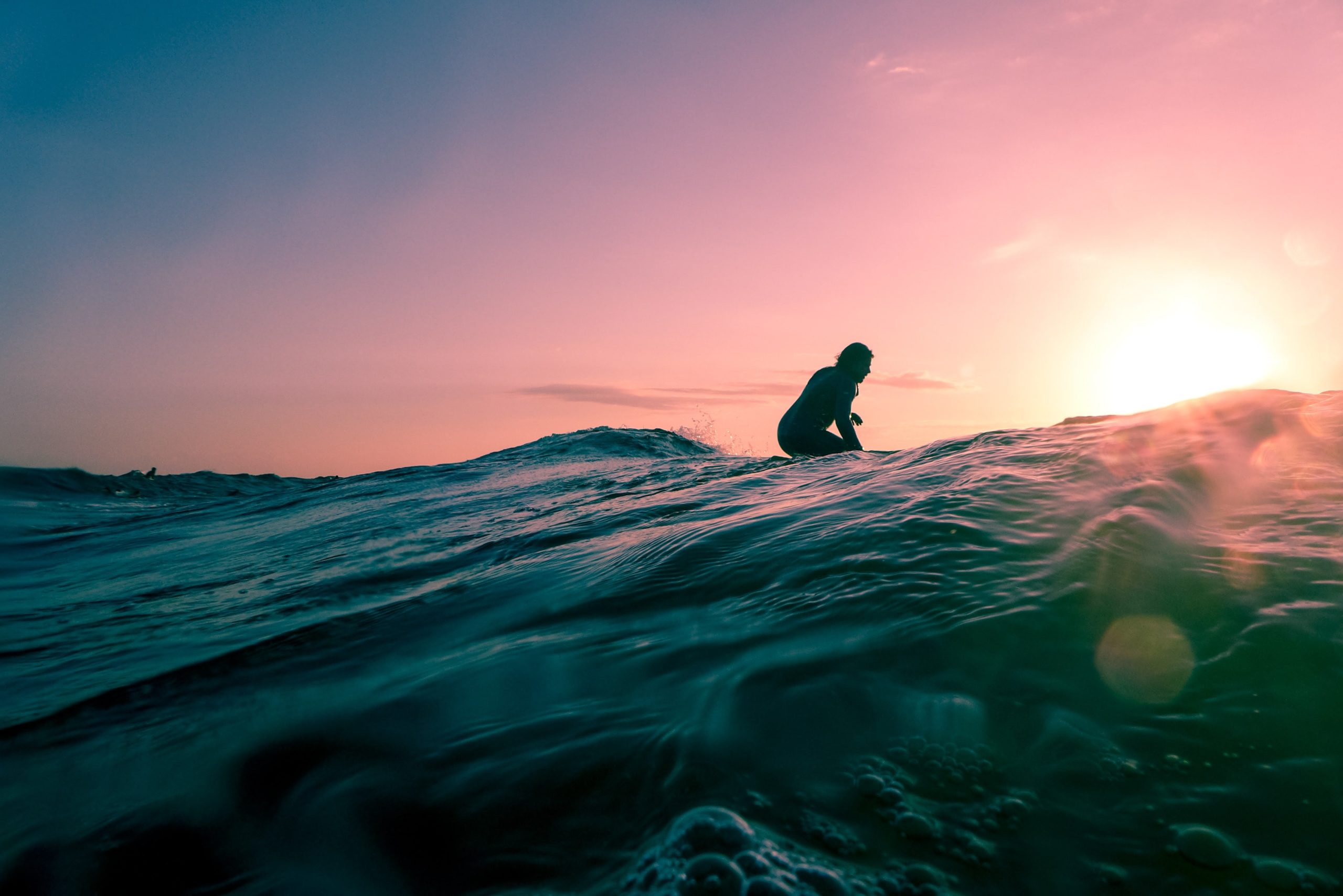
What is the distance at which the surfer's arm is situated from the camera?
935cm

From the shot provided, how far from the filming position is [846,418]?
9.50m

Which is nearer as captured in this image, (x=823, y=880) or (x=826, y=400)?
(x=823, y=880)

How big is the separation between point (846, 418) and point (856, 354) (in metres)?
1.12

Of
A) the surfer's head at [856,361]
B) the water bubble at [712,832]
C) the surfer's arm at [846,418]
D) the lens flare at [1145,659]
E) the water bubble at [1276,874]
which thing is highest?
the surfer's head at [856,361]

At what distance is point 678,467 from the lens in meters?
9.26

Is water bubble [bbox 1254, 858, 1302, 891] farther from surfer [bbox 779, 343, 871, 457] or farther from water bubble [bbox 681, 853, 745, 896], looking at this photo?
surfer [bbox 779, 343, 871, 457]

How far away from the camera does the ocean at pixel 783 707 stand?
1323 mm

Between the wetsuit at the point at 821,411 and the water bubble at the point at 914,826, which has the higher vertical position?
the wetsuit at the point at 821,411

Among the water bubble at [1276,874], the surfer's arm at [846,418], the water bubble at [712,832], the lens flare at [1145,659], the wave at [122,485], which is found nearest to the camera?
the water bubble at [1276,874]

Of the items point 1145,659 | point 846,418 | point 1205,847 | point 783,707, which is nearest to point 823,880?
point 783,707

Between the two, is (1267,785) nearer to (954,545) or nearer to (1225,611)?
(1225,611)

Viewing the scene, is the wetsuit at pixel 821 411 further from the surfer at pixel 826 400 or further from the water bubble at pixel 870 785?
the water bubble at pixel 870 785

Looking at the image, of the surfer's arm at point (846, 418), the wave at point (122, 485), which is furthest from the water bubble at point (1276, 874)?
the wave at point (122, 485)

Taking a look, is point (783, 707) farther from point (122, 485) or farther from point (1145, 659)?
point (122, 485)
